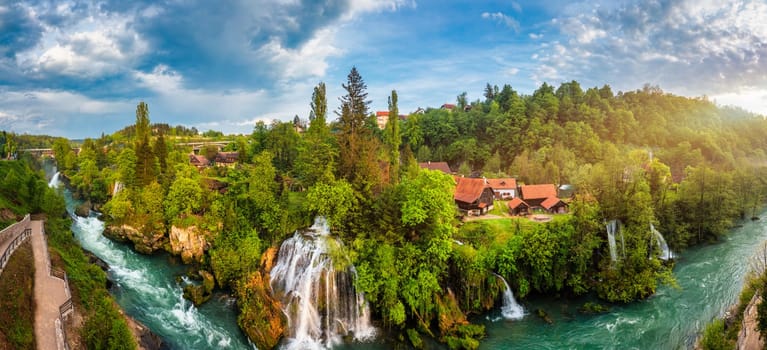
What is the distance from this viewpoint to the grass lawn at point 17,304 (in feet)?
53.1

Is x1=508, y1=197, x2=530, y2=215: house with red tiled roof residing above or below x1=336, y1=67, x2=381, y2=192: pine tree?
below

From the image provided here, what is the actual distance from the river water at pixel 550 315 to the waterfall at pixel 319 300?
1.87 metres

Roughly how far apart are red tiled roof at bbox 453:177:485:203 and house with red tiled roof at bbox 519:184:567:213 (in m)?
6.61

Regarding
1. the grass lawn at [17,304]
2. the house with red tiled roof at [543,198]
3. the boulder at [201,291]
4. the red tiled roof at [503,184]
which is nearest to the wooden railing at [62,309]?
the grass lawn at [17,304]

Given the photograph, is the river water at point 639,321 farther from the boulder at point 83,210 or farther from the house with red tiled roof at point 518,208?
the boulder at point 83,210

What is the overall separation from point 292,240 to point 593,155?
202 ft

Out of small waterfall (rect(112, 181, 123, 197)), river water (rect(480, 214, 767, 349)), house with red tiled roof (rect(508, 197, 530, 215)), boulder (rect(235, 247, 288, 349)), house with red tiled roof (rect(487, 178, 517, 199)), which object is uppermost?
small waterfall (rect(112, 181, 123, 197))

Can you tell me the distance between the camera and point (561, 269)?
93.9ft

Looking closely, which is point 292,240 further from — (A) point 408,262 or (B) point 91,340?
(B) point 91,340

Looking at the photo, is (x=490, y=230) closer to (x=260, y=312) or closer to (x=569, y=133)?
A: (x=260, y=312)

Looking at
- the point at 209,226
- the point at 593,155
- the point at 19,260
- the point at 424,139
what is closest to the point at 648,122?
the point at 593,155

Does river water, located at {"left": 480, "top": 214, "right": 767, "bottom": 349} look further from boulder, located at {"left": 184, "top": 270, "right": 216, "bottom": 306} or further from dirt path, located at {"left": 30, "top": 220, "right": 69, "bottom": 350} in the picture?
dirt path, located at {"left": 30, "top": 220, "right": 69, "bottom": 350}

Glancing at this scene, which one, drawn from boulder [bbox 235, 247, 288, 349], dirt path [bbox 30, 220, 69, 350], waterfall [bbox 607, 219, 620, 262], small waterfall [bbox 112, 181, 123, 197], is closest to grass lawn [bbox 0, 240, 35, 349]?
dirt path [bbox 30, 220, 69, 350]

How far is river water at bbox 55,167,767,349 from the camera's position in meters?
22.9
